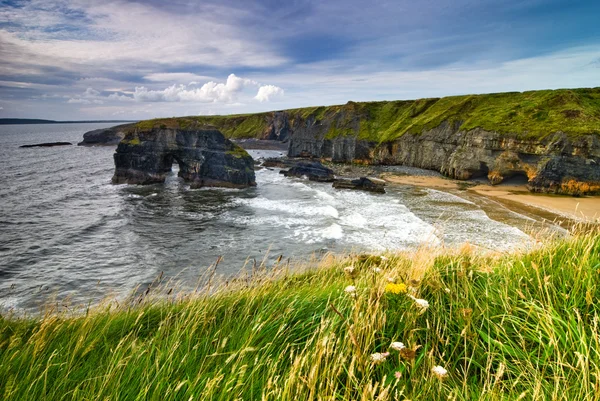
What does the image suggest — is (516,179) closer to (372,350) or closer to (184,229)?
(184,229)

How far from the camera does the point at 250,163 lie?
1833 inches

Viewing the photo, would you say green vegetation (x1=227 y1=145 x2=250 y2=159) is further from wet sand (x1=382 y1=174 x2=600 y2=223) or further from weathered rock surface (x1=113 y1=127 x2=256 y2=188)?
wet sand (x1=382 y1=174 x2=600 y2=223)

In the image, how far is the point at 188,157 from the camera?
4712 cm

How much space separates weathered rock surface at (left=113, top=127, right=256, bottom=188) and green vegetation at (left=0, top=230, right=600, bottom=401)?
41.8m

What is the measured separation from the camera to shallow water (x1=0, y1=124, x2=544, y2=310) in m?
17.0

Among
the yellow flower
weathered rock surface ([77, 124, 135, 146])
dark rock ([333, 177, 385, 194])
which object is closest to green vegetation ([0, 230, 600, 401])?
the yellow flower

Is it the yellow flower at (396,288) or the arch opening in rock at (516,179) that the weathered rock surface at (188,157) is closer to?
the arch opening in rock at (516,179)

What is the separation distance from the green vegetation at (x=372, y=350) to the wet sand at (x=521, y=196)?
27.8m

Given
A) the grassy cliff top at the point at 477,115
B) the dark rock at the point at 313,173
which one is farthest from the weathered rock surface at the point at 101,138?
the dark rock at the point at 313,173

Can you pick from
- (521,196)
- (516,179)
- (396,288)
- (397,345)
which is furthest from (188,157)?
(516,179)

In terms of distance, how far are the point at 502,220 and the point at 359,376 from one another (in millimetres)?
30272

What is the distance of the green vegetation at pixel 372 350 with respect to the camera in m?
2.61

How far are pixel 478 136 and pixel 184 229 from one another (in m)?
48.4

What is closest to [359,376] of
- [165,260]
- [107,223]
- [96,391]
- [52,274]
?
[96,391]
